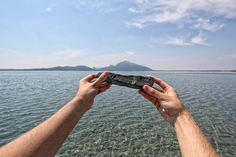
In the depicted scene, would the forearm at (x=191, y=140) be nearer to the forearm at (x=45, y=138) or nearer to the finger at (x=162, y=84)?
the finger at (x=162, y=84)

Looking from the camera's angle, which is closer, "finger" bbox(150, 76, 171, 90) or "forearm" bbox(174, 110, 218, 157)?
"forearm" bbox(174, 110, 218, 157)

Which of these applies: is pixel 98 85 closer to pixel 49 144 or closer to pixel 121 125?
pixel 49 144

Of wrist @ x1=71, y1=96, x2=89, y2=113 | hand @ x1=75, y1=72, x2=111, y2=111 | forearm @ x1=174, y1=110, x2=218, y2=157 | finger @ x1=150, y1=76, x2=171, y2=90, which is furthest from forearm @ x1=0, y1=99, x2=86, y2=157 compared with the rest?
finger @ x1=150, y1=76, x2=171, y2=90

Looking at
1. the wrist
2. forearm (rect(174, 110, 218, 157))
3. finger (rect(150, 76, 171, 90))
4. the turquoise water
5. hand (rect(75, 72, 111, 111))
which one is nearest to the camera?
forearm (rect(174, 110, 218, 157))

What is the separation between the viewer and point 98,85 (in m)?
3.29

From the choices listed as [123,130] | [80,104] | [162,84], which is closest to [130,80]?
[162,84]

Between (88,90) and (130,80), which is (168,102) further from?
(130,80)

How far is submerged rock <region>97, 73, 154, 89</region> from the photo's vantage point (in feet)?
12.6

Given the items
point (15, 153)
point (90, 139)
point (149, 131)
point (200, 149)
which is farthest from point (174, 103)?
point (149, 131)

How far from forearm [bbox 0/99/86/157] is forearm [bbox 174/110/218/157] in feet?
3.71

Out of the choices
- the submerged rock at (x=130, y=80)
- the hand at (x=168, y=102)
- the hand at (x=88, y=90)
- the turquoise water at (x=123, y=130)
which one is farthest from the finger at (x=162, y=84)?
the turquoise water at (x=123, y=130)

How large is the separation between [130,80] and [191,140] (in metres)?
1.98

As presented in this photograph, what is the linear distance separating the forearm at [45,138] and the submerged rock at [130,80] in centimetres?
151

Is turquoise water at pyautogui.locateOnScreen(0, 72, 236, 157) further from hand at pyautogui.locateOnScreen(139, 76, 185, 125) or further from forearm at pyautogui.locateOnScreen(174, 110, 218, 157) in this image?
forearm at pyautogui.locateOnScreen(174, 110, 218, 157)
